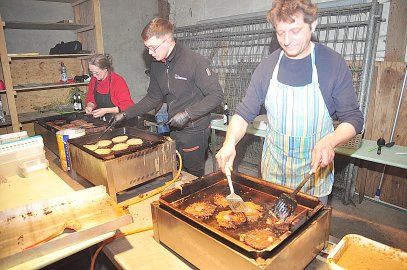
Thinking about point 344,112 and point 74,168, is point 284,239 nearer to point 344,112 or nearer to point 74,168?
point 344,112

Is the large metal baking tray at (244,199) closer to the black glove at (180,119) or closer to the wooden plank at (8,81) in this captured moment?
the black glove at (180,119)

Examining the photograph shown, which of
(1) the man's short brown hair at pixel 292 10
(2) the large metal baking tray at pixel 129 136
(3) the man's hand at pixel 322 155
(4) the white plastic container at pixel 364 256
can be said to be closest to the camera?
(4) the white plastic container at pixel 364 256

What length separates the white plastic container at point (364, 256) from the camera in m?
0.95

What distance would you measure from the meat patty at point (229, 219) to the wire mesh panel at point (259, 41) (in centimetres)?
276

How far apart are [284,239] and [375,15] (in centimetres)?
318

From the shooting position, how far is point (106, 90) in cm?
350

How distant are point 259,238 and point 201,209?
32 cm

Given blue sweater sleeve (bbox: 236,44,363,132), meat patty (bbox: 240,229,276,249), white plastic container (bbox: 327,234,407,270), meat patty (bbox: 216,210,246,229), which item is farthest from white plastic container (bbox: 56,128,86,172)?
white plastic container (bbox: 327,234,407,270)

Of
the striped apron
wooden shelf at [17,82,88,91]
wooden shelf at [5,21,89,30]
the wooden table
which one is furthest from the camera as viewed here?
wooden shelf at [17,82,88,91]

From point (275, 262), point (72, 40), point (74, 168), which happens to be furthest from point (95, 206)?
point (72, 40)

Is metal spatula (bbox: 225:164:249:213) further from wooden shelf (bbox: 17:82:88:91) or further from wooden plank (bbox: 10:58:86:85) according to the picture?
wooden plank (bbox: 10:58:86:85)

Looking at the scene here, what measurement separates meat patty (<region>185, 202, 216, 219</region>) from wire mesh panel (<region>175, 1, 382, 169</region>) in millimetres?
2782

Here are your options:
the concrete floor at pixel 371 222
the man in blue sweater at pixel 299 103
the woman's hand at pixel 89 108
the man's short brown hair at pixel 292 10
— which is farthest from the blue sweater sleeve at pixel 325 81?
the woman's hand at pixel 89 108

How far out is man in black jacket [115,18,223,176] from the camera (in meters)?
2.38
